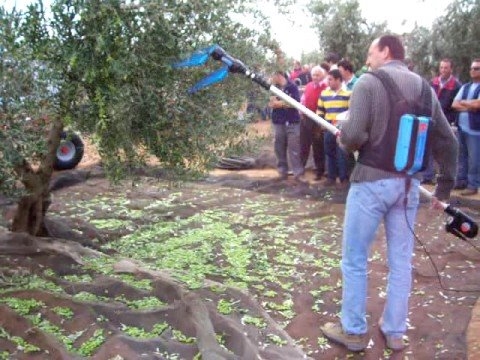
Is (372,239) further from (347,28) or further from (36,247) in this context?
(347,28)

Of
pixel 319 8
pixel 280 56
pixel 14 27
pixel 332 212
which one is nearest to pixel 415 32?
pixel 319 8

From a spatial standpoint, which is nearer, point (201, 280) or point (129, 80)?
point (129, 80)

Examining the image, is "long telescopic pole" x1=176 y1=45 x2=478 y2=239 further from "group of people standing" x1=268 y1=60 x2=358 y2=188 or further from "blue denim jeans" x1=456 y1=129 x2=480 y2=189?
"blue denim jeans" x1=456 y1=129 x2=480 y2=189

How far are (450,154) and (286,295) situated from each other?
1803 mm

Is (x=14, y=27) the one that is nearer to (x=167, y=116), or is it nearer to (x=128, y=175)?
(x=167, y=116)

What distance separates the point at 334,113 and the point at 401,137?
4741 millimetres

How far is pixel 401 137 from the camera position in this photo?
12.3ft

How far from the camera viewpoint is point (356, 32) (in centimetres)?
1388

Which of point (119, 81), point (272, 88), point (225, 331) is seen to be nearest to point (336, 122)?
point (272, 88)

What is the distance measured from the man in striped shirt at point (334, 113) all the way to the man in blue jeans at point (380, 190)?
4.27m

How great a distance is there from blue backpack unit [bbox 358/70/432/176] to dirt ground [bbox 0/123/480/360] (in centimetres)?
135

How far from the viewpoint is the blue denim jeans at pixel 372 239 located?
3887mm

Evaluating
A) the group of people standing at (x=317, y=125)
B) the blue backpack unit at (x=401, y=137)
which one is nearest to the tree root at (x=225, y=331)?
the blue backpack unit at (x=401, y=137)

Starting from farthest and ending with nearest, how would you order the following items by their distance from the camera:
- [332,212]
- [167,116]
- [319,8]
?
1. [319,8]
2. [332,212]
3. [167,116]
